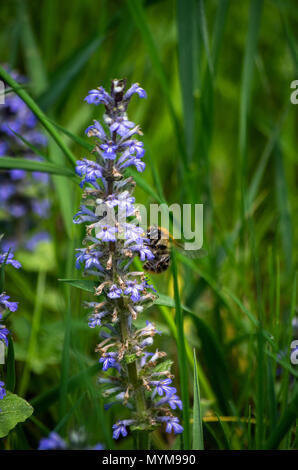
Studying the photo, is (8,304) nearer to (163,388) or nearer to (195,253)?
(163,388)

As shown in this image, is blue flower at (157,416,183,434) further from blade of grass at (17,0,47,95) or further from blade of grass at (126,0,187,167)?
blade of grass at (17,0,47,95)

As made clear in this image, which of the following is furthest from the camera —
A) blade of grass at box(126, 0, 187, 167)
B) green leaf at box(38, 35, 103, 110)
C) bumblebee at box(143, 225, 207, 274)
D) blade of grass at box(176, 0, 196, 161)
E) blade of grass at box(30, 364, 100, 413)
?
green leaf at box(38, 35, 103, 110)

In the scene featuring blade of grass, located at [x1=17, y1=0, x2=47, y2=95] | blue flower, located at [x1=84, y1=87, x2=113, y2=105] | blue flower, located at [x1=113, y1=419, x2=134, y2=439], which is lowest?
blue flower, located at [x1=113, y1=419, x2=134, y2=439]

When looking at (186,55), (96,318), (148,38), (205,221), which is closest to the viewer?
(96,318)

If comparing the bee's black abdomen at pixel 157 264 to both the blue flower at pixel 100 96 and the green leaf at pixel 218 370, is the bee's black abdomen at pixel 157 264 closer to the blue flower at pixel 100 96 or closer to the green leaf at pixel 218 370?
the green leaf at pixel 218 370

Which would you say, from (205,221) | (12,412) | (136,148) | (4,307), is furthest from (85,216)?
(205,221)

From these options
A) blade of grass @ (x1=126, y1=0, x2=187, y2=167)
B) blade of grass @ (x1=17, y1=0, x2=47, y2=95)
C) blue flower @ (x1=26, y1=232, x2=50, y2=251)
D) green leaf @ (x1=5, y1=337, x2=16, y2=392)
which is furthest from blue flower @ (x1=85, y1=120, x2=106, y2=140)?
blue flower @ (x1=26, y1=232, x2=50, y2=251)

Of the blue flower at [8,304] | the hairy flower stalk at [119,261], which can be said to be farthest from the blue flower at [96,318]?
the blue flower at [8,304]
